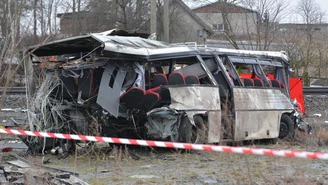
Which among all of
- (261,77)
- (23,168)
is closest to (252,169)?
(23,168)

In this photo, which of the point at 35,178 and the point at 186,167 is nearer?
the point at 35,178

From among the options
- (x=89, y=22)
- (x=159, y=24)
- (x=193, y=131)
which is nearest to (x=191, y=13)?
(x=159, y=24)

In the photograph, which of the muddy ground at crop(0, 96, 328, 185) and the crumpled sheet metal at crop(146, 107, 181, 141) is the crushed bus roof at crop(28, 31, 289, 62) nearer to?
the crumpled sheet metal at crop(146, 107, 181, 141)

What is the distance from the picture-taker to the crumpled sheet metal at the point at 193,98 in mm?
10156

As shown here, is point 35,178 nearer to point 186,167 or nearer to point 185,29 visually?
point 186,167

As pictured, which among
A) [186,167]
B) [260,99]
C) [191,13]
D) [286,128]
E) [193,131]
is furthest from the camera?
[191,13]

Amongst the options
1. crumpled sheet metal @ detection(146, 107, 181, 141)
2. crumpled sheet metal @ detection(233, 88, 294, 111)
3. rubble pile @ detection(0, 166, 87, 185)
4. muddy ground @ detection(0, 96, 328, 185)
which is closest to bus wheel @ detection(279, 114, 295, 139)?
crumpled sheet metal @ detection(233, 88, 294, 111)

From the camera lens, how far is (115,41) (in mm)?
10109

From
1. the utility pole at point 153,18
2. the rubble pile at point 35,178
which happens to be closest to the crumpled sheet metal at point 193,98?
the rubble pile at point 35,178

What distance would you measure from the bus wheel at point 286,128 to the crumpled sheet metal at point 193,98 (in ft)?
8.88

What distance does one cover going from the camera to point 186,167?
892 centimetres

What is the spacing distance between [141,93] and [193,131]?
1.29 meters

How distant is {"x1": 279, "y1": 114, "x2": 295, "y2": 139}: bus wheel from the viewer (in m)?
12.7

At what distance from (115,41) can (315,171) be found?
4124 mm
